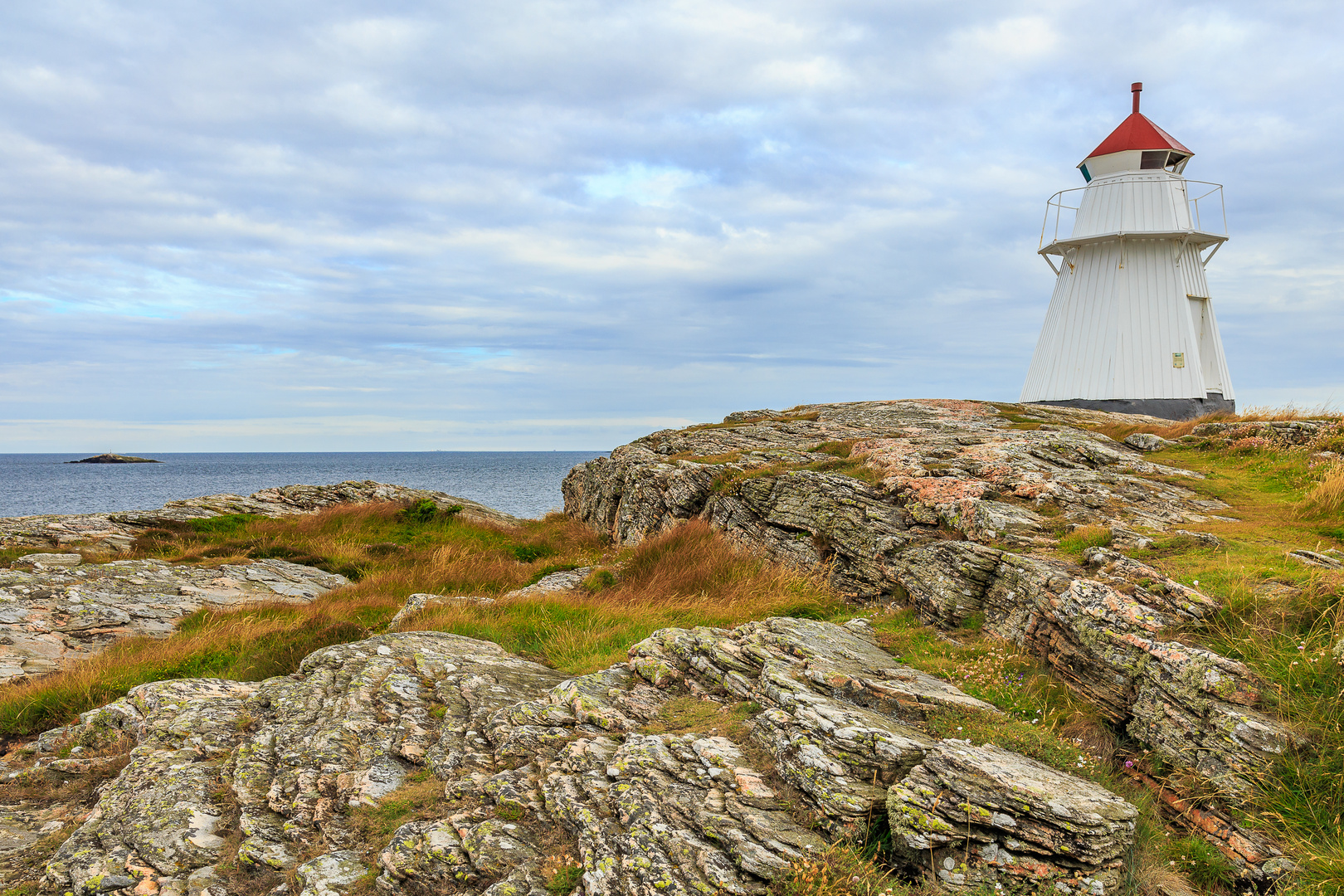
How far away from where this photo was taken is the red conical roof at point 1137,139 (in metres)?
28.5

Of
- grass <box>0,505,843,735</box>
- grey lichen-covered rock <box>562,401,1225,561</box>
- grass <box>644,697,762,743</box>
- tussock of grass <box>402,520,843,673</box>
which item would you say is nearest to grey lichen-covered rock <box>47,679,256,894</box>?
grass <box>0,505,843,735</box>

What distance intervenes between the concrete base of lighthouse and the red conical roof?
10.9 metres

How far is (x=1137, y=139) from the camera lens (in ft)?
94.1

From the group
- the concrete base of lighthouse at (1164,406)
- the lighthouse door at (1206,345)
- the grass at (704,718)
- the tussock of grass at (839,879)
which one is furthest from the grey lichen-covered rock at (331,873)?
the lighthouse door at (1206,345)

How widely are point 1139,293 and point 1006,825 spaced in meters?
29.9

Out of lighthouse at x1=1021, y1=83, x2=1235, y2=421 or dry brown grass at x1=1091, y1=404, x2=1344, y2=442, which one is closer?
dry brown grass at x1=1091, y1=404, x2=1344, y2=442

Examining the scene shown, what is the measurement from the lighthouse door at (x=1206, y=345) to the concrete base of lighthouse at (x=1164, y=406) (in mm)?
524

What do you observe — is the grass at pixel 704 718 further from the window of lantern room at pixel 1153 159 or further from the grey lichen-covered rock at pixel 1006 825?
the window of lantern room at pixel 1153 159

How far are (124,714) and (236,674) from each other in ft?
6.95

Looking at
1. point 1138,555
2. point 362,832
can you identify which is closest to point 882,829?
point 362,832

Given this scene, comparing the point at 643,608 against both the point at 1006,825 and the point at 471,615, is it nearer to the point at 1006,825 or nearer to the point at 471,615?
the point at 471,615

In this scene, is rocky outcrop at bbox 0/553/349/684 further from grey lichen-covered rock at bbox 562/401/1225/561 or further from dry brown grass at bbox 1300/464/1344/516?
dry brown grass at bbox 1300/464/1344/516

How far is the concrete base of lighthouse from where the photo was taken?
90.0 feet

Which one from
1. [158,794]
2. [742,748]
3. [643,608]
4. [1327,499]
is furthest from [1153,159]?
[158,794]
